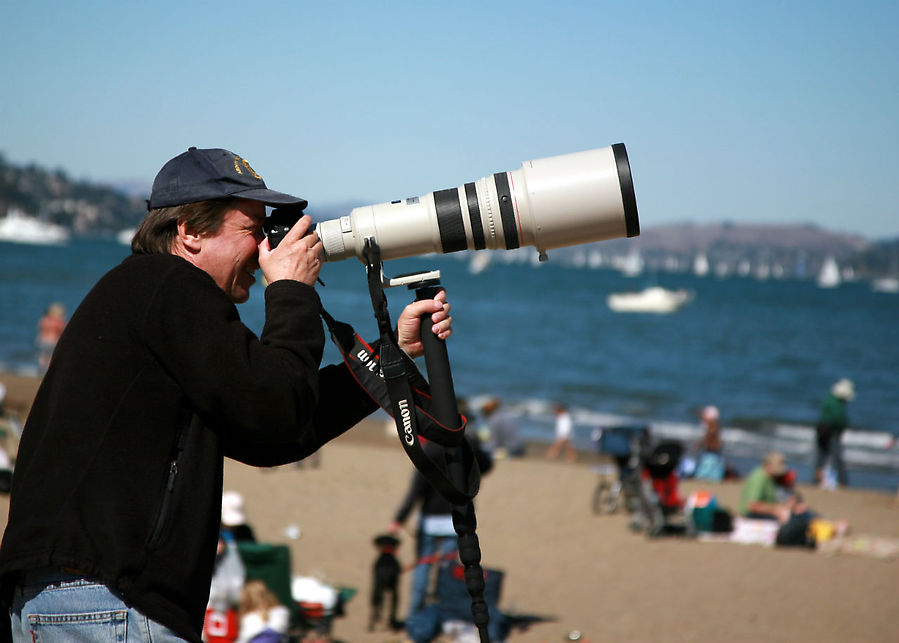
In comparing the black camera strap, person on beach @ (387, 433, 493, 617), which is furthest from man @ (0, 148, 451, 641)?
person on beach @ (387, 433, 493, 617)

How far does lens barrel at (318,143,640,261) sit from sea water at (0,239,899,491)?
5.9 inches

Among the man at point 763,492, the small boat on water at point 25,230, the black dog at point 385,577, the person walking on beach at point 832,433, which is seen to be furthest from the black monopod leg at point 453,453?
the small boat on water at point 25,230

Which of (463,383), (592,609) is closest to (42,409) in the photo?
(592,609)

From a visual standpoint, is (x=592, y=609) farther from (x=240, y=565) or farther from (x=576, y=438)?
(x=576, y=438)

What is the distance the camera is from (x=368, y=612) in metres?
6.89

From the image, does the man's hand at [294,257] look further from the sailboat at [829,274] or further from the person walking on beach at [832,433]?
the sailboat at [829,274]

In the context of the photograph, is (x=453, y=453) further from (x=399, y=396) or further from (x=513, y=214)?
(x=513, y=214)

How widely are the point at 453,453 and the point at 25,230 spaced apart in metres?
156

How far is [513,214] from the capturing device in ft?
7.52

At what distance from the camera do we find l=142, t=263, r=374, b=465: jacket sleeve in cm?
165

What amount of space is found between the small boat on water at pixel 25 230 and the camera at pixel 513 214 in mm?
151395

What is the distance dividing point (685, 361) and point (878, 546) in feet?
108

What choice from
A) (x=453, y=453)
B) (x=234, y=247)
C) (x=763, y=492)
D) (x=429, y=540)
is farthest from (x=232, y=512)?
(x=763, y=492)

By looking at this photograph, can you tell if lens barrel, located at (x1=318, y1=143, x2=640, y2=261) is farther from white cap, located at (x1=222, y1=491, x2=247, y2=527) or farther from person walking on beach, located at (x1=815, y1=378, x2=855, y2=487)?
person walking on beach, located at (x1=815, y1=378, x2=855, y2=487)
